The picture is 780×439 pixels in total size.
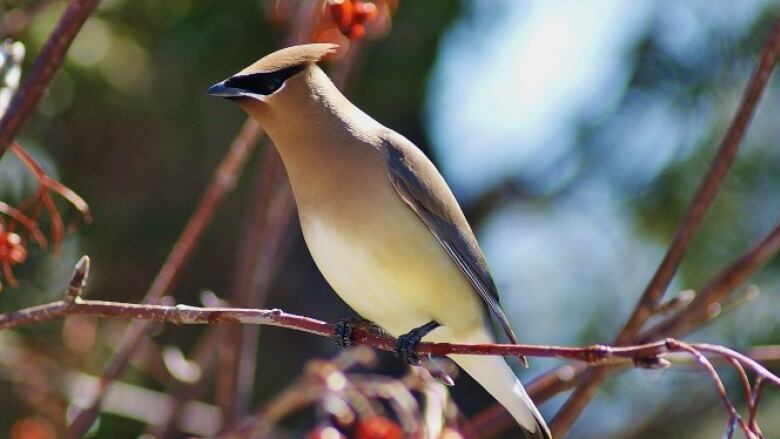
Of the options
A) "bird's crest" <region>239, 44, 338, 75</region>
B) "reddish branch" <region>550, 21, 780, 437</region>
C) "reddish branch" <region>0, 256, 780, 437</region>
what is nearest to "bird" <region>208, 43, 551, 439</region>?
"bird's crest" <region>239, 44, 338, 75</region>

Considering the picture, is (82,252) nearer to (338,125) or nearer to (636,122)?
(338,125)

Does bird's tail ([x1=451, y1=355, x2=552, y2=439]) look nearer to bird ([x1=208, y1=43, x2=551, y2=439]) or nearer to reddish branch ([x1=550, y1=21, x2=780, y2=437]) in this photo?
bird ([x1=208, y1=43, x2=551, y2=439])

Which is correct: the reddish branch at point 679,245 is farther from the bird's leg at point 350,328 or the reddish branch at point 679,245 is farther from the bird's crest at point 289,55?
the bird's crest at point 289,55

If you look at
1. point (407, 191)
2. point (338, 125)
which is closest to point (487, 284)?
point (407, 191)

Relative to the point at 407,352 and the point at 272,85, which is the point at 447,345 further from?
the point at 272,85

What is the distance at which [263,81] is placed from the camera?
9.90 feet

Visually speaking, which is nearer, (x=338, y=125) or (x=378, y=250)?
(x=378, y=250)

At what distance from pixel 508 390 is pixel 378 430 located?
0.35 meters

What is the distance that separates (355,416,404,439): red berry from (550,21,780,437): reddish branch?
1.40 ft

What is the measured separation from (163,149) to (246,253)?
1.76 m

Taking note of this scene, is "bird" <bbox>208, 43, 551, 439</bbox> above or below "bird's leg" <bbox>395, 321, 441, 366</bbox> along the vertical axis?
above

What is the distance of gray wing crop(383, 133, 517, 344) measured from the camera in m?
3.16

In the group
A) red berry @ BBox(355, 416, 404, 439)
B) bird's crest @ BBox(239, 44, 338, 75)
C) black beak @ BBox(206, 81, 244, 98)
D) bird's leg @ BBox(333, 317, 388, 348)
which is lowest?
red berry @ BBox(355, 416, 404, 439)

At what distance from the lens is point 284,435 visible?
4672mm
